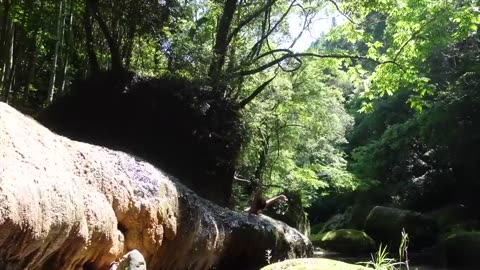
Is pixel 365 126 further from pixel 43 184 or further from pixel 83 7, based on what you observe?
pixel 43 184

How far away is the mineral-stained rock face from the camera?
330 cm

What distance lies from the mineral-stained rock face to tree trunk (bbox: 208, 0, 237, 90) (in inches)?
184

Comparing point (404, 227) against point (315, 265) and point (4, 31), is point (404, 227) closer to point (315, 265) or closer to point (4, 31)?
point (4, 31)

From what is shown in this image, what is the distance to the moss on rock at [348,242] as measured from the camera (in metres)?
16.6

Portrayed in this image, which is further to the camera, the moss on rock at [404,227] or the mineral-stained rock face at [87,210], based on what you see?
the moss on rock at [404,227]

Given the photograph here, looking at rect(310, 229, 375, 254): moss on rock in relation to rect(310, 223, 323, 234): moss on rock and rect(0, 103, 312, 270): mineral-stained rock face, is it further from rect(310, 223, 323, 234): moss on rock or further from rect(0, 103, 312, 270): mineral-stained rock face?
rect(0, 103, 312, 270): mineral-stained rock face

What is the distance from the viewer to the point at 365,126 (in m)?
27.7

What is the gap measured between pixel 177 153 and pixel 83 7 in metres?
3.78

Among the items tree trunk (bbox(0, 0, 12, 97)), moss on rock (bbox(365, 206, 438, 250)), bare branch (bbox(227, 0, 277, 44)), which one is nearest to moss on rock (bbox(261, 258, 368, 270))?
tree trunk (bbox(0, 0, 12, 97))

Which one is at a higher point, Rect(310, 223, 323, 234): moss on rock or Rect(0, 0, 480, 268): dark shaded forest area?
Rect(0, 0, 480, 268): dark shaded forest area

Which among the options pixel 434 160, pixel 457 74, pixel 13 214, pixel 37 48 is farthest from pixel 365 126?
pixel 13 214

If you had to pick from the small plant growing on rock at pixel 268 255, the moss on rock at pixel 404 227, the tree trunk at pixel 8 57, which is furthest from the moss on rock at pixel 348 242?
the tree trunk at pixel 8 57

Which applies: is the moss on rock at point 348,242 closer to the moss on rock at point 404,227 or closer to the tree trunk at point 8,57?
the moss on rock at point 404,227

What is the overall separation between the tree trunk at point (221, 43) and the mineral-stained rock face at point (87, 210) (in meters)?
Answer: 4.69
